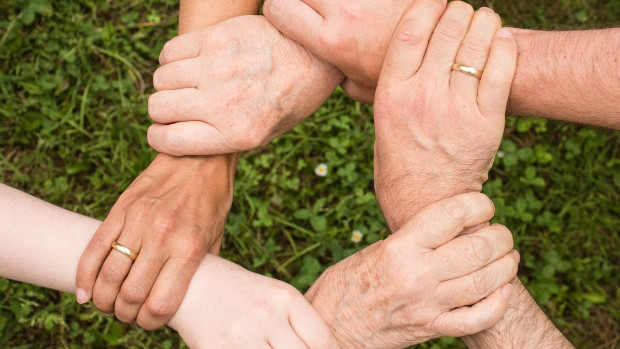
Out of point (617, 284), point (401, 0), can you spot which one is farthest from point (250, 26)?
point (617, 284)

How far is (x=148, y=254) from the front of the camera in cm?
210

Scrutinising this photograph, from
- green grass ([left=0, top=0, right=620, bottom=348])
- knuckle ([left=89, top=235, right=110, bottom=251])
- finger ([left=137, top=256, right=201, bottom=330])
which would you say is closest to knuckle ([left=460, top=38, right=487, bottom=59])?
finger ([left=137, top=256, right=201, bottom=330])

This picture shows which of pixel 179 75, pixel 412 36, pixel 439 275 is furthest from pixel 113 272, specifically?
pixel 412 36

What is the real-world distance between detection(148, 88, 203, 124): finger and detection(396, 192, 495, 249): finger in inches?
36.9

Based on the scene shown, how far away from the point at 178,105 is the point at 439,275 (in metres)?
1.20

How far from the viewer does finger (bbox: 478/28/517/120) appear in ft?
6.57

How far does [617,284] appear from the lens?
10.5 ft

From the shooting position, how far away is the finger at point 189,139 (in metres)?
2.31

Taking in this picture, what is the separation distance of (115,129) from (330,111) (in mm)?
1275

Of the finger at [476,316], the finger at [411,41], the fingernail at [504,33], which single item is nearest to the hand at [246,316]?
the finger at [476,316]

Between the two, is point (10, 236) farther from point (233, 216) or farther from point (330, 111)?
point (330, 111)

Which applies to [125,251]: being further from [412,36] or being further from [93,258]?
[412,36]

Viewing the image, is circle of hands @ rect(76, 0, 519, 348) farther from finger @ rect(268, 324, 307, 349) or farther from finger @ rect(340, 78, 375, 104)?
finger @ rect(340, 78, 375, 104)

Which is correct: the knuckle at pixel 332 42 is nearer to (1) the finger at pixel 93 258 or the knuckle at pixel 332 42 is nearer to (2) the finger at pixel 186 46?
(2) the finger at pixel 186 46
